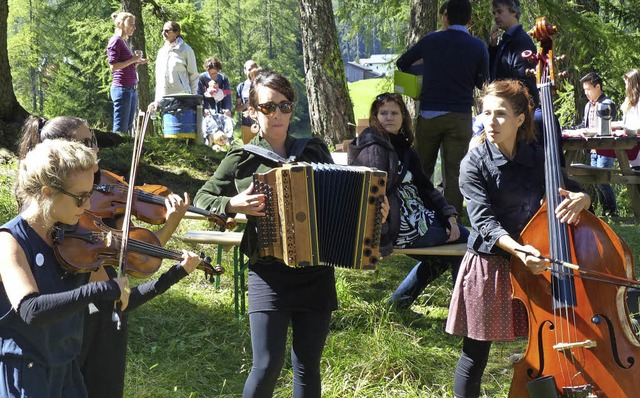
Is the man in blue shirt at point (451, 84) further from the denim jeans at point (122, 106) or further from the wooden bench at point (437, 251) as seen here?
the denim jeans at point (122, 106)

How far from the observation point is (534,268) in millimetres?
3408

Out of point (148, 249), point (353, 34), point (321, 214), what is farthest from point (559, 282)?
point (353, 34)

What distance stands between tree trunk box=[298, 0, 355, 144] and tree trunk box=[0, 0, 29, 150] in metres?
3.13

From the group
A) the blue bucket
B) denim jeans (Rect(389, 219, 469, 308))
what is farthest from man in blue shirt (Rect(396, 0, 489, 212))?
the blue bucket

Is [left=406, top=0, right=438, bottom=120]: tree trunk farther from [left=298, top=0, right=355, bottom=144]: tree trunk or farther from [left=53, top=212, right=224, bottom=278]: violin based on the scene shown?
[left=53, top=212, right=224, bottom=278]: violin

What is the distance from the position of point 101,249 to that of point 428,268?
314 cm

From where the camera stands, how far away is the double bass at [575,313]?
11.0 feet

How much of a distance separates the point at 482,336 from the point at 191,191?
5010mm

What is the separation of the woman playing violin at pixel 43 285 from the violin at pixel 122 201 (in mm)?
863

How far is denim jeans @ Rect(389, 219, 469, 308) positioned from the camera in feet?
18.2

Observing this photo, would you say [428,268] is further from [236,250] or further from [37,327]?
[37,327]

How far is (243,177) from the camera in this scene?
3.66m

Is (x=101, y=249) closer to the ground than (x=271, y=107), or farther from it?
closer to the ground

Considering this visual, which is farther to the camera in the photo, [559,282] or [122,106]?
[122,106]
